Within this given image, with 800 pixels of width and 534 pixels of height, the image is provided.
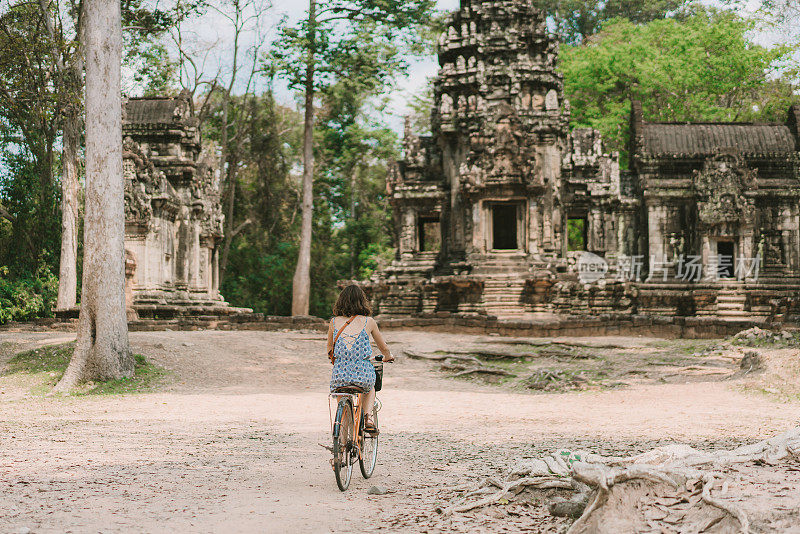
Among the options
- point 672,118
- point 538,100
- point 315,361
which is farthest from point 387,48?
point 315,361

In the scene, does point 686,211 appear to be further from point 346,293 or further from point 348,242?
point 346,293

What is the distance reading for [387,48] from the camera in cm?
2773

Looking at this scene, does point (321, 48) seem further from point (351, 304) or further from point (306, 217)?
point (351, 304)

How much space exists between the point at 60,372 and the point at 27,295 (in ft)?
37.4

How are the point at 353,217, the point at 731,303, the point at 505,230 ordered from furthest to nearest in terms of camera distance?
the point at 353,217 → the point at 505,230 → the point at 731,303

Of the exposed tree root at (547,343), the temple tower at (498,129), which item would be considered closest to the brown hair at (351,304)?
the exposed tree root at (547,343)

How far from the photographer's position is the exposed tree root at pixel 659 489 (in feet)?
12.0

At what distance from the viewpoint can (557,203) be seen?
2252 cm

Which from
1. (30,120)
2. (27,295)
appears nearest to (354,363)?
(27,295)

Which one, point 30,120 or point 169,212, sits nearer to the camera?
point 169,212

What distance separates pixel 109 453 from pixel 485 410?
15.8ft

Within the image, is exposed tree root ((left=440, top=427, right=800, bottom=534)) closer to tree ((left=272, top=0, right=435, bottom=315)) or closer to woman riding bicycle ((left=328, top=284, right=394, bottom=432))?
woman riding bicycle ((left=328, top=284, right=394, bottom=432))

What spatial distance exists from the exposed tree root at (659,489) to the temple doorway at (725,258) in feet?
71.8

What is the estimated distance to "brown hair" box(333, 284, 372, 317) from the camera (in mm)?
5352
